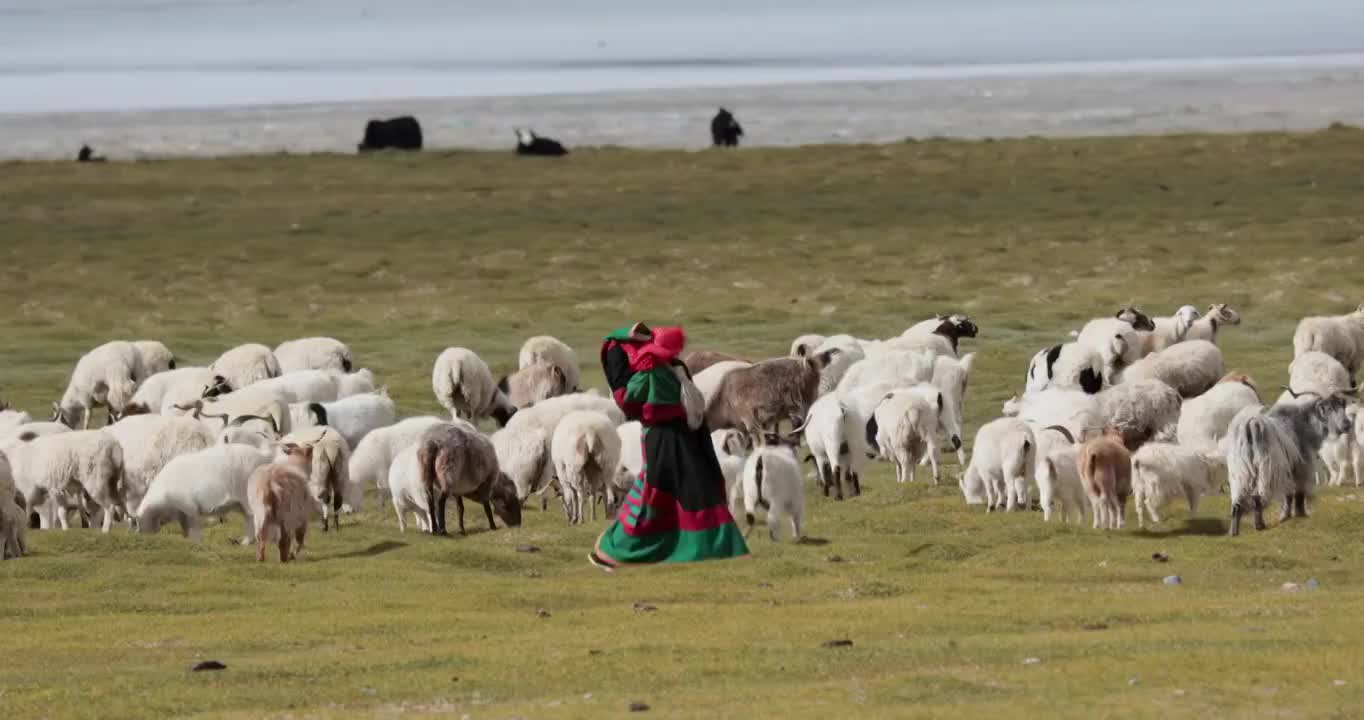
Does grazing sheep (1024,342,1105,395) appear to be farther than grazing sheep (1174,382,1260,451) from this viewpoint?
Yes

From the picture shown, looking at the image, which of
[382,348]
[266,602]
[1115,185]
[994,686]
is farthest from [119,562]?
[1115,185]

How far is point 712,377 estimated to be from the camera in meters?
24.7

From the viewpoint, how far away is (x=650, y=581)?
52.3 ft

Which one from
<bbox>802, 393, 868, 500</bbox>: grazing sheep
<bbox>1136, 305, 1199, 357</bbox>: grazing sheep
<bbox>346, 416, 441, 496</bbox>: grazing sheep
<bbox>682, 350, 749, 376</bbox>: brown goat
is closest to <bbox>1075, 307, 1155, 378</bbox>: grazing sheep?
<bbox>1136, 305, 1199, 357</bbox>: grazing sheep

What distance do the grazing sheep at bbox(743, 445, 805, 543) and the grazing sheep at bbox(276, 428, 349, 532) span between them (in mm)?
3952

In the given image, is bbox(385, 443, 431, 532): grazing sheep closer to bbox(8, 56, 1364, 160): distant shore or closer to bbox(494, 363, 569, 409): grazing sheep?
bbox(494, 363, 569, 409): grazing sheep

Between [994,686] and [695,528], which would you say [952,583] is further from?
[994,686]

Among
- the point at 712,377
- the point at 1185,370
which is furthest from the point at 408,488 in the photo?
the point at 1185,370

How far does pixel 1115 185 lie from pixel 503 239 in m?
16.5

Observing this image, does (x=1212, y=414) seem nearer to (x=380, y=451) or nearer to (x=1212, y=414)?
(x=1212, y=414)

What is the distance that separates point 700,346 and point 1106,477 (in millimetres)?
18851

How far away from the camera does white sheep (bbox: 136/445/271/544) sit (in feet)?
63.4

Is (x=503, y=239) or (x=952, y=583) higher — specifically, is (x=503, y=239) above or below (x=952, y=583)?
above

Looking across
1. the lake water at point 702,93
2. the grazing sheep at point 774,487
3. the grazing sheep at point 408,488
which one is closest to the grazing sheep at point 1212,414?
the grazing sheep at point 774,487
